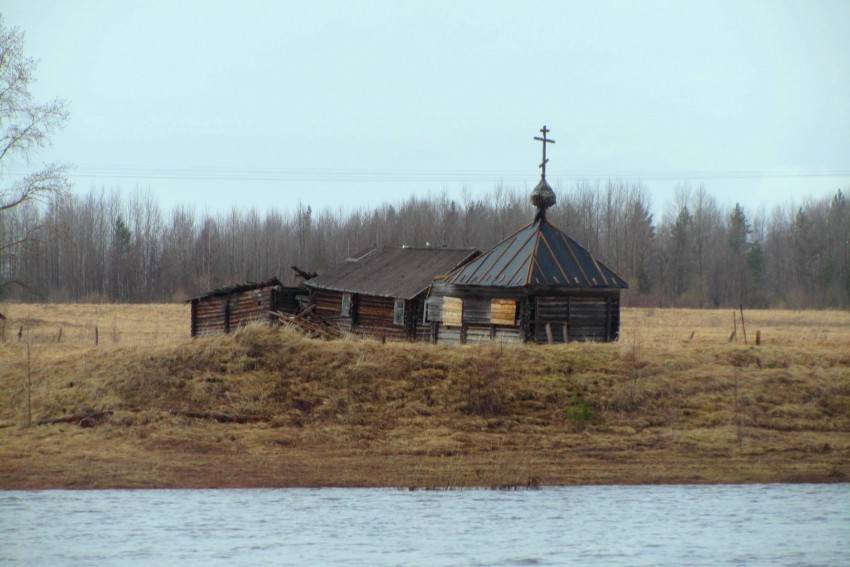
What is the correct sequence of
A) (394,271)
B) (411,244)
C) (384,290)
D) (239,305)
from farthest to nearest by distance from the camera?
(411,244) < (239,305) < (394,271) < (384,290)

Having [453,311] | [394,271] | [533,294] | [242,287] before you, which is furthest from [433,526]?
[242,287]

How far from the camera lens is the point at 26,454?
2136cm

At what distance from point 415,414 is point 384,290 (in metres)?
12.2

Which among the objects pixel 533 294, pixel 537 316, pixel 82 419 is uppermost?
pixel 533 294

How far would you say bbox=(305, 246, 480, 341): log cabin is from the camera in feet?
115

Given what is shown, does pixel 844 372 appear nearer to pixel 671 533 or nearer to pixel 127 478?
pixel 671 533

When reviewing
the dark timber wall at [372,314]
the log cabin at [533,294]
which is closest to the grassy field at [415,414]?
the log cabin at [533,294]

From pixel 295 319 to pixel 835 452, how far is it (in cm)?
1985

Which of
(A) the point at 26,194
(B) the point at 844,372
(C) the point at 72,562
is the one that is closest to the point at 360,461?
(C) the point at 72,562

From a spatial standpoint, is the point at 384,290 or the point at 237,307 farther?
the point at 237,307

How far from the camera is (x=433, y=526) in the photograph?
56.3 ft

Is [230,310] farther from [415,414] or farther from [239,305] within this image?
[415,414]

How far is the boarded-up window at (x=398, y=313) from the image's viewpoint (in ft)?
116

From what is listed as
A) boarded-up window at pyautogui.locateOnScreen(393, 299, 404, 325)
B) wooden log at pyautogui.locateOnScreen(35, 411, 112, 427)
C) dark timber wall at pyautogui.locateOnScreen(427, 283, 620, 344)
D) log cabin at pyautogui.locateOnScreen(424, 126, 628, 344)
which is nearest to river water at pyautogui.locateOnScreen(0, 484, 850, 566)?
wooden log at pyautogui.locateOnScreen(35, 411, 112, 427)
